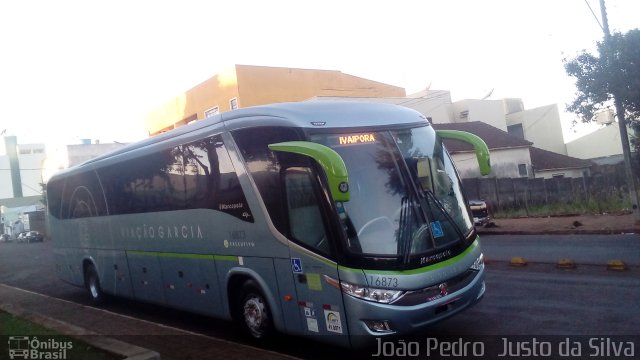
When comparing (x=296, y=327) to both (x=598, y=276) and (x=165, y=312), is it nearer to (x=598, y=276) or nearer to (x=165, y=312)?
(x=165, y=312)

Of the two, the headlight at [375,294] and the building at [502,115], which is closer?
the headlight at [375,294]

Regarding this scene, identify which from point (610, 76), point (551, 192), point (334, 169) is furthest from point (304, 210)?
point (551, 192)

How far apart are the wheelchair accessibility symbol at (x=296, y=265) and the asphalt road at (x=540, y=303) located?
118cm

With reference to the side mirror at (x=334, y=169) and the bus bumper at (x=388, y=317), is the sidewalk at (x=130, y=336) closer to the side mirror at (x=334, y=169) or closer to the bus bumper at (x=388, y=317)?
the bus bumper at (x=388, y=317)

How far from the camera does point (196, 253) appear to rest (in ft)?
28.2

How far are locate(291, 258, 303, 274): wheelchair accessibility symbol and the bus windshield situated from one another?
2.88 ft

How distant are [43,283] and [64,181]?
5.47 m

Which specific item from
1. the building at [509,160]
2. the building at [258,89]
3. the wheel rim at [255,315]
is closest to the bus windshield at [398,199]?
the wheel rim at [255,315]

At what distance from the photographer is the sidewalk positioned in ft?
22.4

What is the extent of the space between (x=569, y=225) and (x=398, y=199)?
15.0 metres

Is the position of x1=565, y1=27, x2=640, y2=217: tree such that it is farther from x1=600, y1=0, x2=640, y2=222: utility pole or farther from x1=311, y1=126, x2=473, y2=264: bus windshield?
x1=311, y1=126, x2=473, y2=264: bus windshield

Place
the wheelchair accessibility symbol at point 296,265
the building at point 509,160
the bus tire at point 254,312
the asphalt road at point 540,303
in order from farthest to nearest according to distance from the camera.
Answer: the building at point 509,160, the bus tire at point 254,312, the asphalt road at point 540,303, the wheelchair accessibility symbol at point 296,265

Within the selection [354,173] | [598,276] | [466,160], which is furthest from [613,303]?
[466,160]

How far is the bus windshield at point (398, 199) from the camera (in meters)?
6.06
